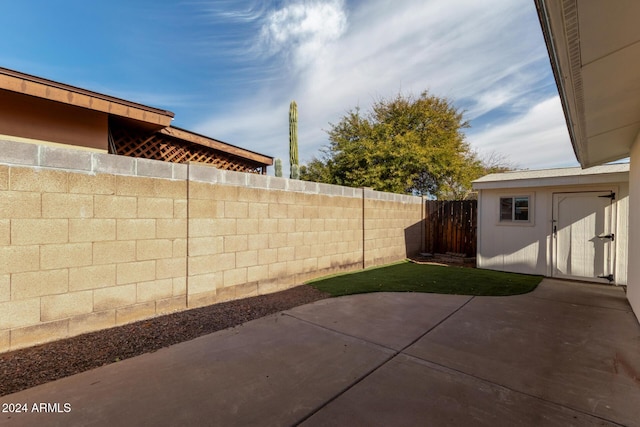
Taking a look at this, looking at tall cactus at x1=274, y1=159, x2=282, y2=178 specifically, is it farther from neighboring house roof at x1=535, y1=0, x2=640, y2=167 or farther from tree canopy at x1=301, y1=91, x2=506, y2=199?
neighboring house roof at x1=535, y1=0, x2=640, y2=167

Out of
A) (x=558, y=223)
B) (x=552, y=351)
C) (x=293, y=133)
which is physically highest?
(x=293, y=133)

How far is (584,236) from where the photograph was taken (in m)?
6.76

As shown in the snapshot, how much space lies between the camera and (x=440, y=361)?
282 centimetres

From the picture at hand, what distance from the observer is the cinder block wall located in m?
2.96

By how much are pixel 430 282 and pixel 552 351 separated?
3319 millimetres

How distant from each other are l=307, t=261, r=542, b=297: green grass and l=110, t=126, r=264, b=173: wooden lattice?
426 centimetres

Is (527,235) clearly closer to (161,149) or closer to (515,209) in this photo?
(515,209)

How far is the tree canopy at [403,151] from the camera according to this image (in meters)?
13.5

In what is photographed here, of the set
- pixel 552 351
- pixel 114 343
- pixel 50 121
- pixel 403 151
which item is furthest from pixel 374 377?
pixel 403 151

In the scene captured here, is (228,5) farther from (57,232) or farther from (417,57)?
(57,232)

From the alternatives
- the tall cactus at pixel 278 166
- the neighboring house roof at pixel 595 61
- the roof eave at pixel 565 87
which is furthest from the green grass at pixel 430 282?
the tall cactus at pixel 278 166

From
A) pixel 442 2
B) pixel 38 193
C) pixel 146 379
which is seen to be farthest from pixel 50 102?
pixel 442 2

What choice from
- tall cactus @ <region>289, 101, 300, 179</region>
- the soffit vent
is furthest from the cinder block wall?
tall cactus @ <region>289, 101, 300, 179</region>

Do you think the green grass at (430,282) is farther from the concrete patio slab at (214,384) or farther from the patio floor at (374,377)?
the concrete patio slab at (214,384)
